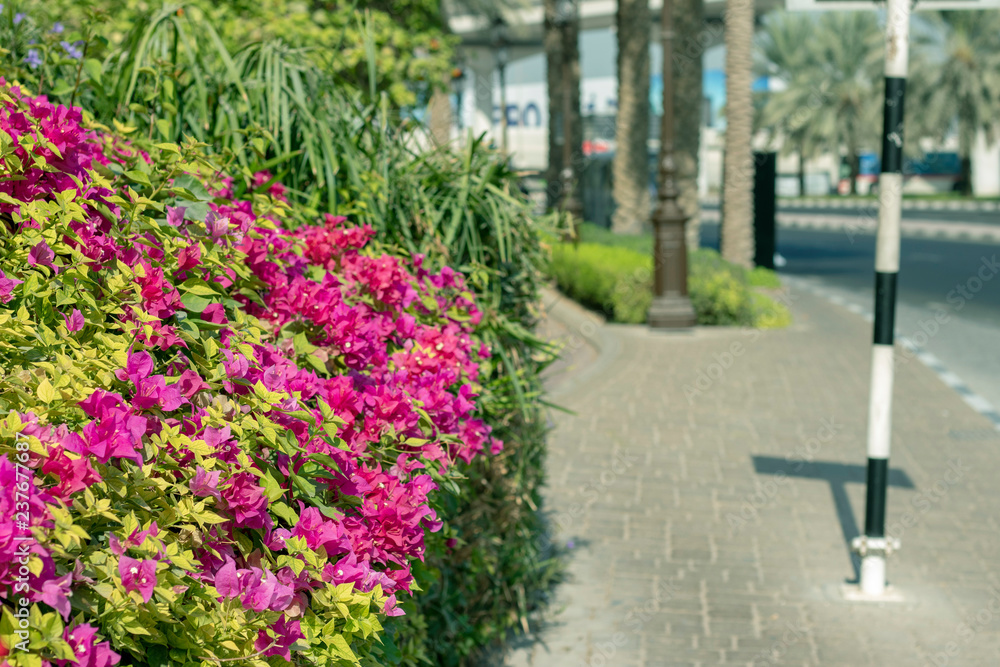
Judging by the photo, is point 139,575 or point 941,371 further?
point 941,371

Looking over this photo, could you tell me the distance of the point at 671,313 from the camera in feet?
46.4

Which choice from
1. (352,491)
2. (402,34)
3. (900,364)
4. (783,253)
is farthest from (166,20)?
(783,253)

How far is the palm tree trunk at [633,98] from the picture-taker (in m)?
20.4

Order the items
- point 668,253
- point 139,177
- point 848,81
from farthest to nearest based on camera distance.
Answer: point 848,81 → point 668,253 → point 139,177

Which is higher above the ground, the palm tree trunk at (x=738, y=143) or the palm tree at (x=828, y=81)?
the palm tree at (x=828, y=81)

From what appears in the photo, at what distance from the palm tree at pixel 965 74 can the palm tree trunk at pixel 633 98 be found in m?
43.8

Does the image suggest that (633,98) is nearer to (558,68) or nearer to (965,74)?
(558,68)

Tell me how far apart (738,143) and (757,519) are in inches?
504

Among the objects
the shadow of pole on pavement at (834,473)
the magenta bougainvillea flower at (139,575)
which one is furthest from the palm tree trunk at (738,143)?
the magenta bougainvillea flower at (139,575)

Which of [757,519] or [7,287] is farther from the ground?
[7,287]

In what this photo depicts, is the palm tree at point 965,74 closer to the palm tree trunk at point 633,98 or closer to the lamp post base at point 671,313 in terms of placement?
the palm tree trunk at point 633,98

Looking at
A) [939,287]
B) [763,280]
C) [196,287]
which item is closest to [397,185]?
[196,287]

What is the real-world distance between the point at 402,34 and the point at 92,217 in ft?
50.1

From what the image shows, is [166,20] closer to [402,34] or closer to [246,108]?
[246,108]
